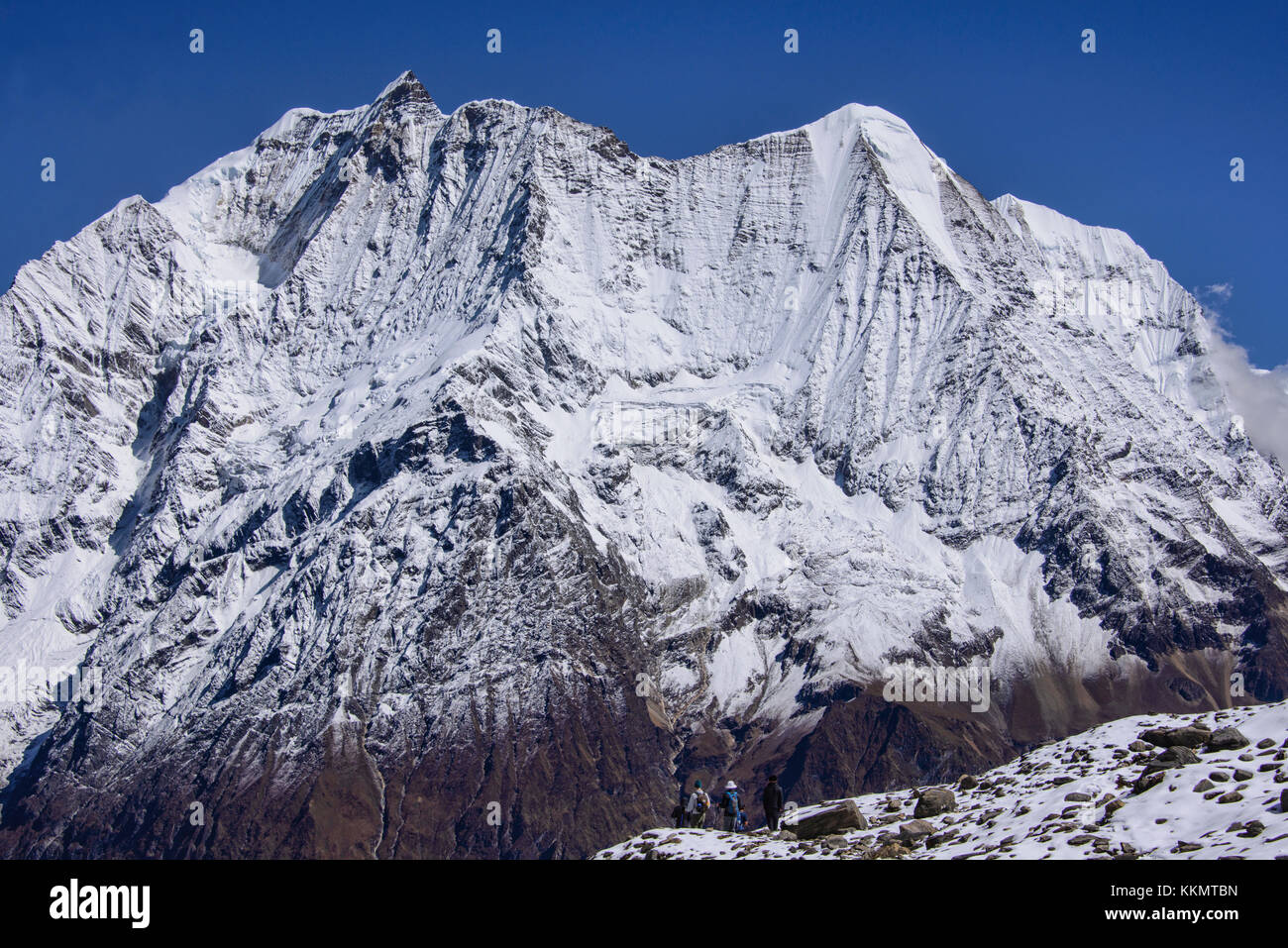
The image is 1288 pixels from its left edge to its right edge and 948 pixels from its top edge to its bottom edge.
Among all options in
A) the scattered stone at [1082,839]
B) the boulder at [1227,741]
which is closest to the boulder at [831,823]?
the scattered stone at [1082,839]

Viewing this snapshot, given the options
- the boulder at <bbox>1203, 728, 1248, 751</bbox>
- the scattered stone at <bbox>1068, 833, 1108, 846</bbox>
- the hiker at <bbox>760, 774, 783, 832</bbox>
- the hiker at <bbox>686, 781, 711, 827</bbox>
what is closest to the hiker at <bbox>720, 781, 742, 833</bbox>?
the hiker at <bbox>760, 774, 783, 832</bbox>

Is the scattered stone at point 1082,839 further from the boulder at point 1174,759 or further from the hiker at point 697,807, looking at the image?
the hiker at point 697,807

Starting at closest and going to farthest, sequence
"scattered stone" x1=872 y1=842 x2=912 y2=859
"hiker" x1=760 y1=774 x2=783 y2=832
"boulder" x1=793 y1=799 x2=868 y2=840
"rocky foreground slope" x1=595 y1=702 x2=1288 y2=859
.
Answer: "rocky foreground slope" x1=595 y1=702 x2=1288 y2=859 < "scattered stone" x1=872 y1=842 x2=912 y2=859 < "boulder" x1=793 y1=799 x2=868 y2=840 < "hiker" x1=760 y1=774 x2=783 y2=832

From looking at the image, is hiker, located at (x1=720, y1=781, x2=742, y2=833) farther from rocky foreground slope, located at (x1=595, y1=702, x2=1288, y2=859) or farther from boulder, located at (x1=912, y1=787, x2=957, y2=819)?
→ boulder, located at (x1=912, y1=787, x2=957, y2=819)

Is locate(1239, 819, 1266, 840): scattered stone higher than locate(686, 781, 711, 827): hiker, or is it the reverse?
locate(686, 781, 711, 827): hiker

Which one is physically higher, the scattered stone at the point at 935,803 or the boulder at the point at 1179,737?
the boulder at the point at 1179,737

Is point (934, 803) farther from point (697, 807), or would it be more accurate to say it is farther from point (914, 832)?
point (697, 807)
